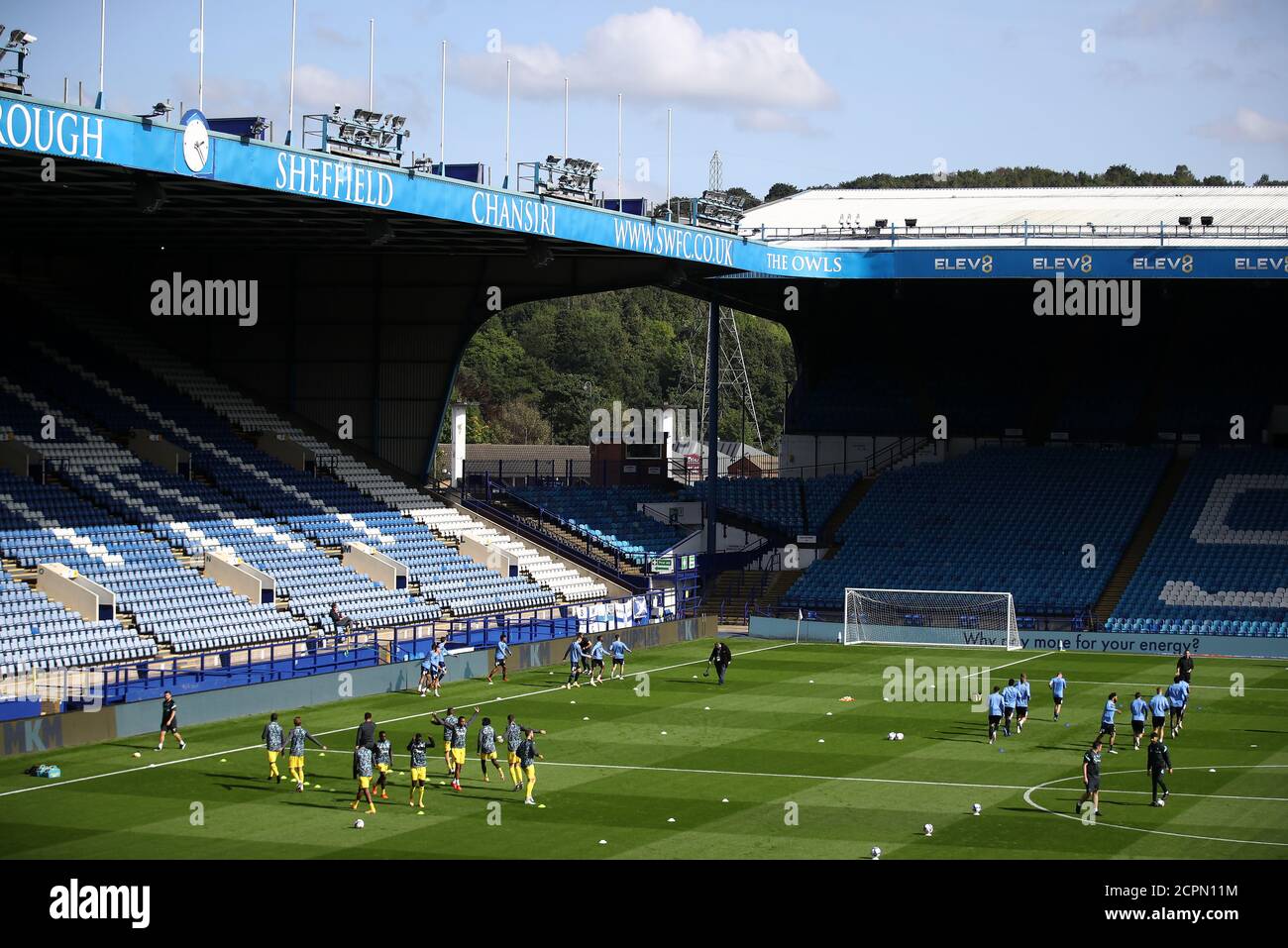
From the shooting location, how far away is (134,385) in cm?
5534

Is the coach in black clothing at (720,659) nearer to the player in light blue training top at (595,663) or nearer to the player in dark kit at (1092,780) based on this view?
the player in light blue training top at (595,663)

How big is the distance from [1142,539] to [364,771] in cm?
4052

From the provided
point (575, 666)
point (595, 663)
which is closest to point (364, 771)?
point (575, 666)

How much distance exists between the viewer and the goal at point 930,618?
56469 mm

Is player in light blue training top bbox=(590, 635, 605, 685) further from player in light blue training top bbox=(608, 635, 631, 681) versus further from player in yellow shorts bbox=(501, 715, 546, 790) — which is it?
player in yellow shorts bbox=(501, 715, 546, 790)

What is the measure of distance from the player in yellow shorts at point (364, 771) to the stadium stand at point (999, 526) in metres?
33.9

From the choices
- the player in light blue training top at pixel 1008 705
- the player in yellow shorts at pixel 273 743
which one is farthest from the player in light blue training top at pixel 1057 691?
the player in yellow shorts at pixel 273 743

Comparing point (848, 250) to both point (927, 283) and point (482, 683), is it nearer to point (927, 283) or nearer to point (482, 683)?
point (927, 283)

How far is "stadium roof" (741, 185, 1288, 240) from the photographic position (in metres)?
67.2

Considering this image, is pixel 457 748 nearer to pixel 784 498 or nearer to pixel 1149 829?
pixel 1149 829

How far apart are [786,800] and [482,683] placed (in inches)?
684

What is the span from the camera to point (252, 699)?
39.9 metres

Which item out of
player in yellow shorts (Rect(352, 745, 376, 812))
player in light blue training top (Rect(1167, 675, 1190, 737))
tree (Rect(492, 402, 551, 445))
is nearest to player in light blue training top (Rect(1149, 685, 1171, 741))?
player in light blue training top (Rect(1167, 675, 1190, 737))
